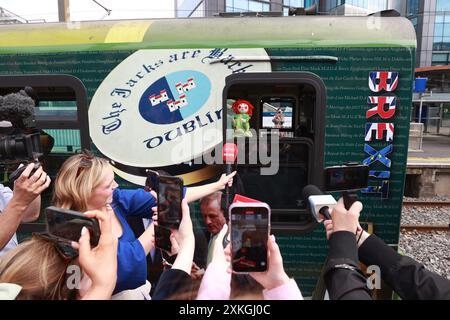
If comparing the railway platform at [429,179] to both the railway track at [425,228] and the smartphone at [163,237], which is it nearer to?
the railway track at [425,228]

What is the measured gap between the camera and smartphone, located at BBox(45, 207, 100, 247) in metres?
1.07

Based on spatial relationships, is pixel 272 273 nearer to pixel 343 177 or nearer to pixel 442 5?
pixel 343 177

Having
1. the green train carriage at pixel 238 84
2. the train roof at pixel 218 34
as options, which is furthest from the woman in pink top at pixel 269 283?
the train roof at pixel 218 34

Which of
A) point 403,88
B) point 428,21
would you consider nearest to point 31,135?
point 403,88

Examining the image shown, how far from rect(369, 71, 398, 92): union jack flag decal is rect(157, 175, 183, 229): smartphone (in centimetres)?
168

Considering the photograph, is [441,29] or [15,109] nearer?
[15,109]

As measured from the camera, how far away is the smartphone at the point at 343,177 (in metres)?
1.39

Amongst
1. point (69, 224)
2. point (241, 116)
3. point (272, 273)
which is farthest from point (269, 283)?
point (241, 116)

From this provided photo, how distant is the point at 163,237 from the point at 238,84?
139 cm

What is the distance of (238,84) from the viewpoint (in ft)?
8.04

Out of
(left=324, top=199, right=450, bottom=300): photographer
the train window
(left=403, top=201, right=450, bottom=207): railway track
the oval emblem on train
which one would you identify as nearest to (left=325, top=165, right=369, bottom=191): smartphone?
(left=324, top=199, right=450, bottom=300): photographer

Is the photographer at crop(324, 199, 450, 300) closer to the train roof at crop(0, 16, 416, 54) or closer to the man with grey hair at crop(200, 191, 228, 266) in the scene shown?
the man with grey hair at crop(200, 191, 228, 266)

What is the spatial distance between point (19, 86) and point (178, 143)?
1.28 meters

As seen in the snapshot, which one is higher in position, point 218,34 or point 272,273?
point 218,34
